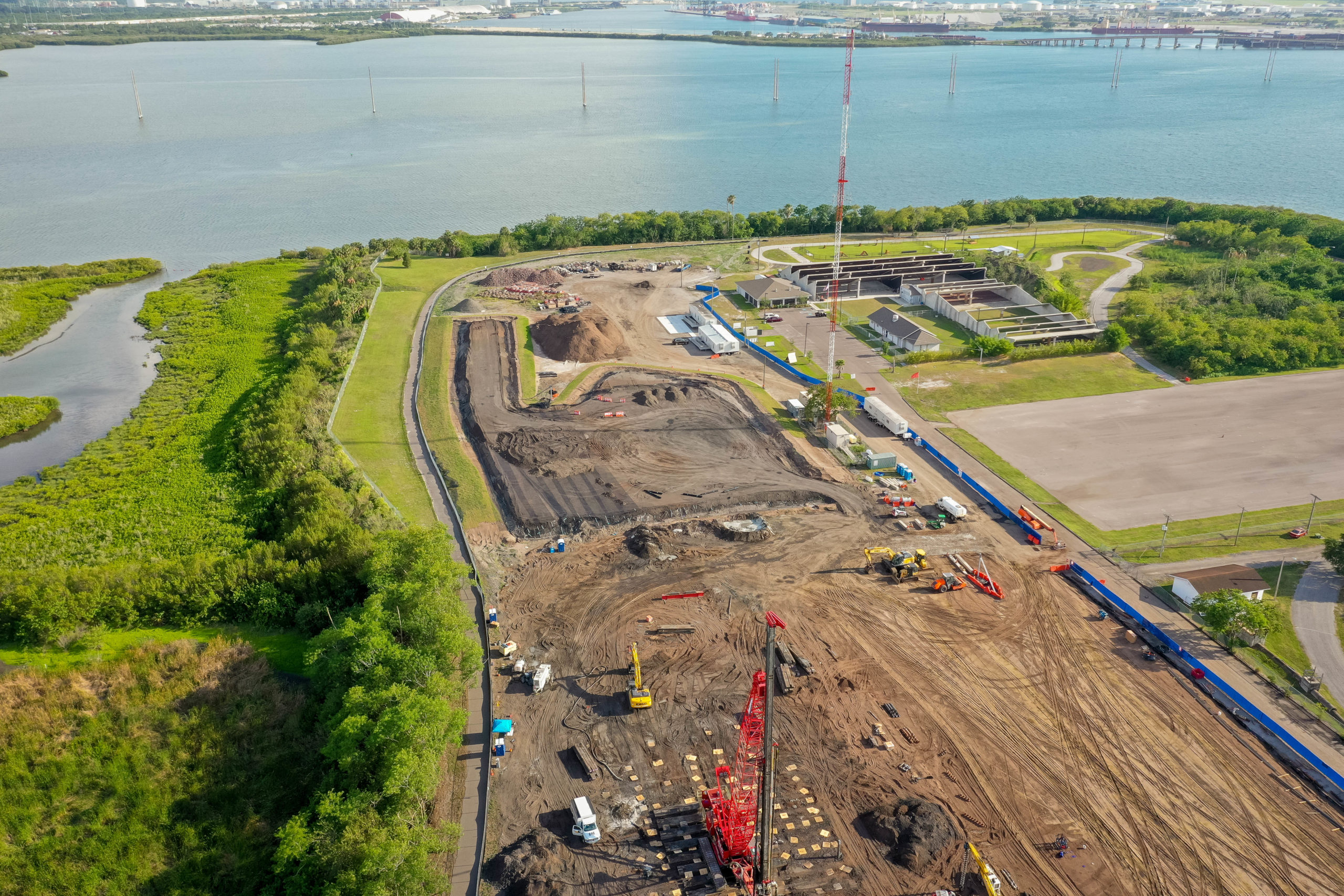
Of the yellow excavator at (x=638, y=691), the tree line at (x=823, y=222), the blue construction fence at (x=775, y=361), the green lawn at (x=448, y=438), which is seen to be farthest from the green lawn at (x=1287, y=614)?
the tree line at (x=823, y=222)

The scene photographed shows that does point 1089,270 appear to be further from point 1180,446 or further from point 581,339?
point 581,339

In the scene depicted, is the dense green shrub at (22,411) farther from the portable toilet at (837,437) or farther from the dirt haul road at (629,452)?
the portable toilet at (837,437)

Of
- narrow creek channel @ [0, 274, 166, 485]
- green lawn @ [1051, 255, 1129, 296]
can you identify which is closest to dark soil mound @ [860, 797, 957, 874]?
narrow creek channel @ [0, 274, 166, 485]

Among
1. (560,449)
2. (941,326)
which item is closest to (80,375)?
(560,449)

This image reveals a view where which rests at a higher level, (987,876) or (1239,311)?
(1239,311)

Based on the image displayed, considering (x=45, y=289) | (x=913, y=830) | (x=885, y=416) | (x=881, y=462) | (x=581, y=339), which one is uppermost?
(x=581, y=339)
